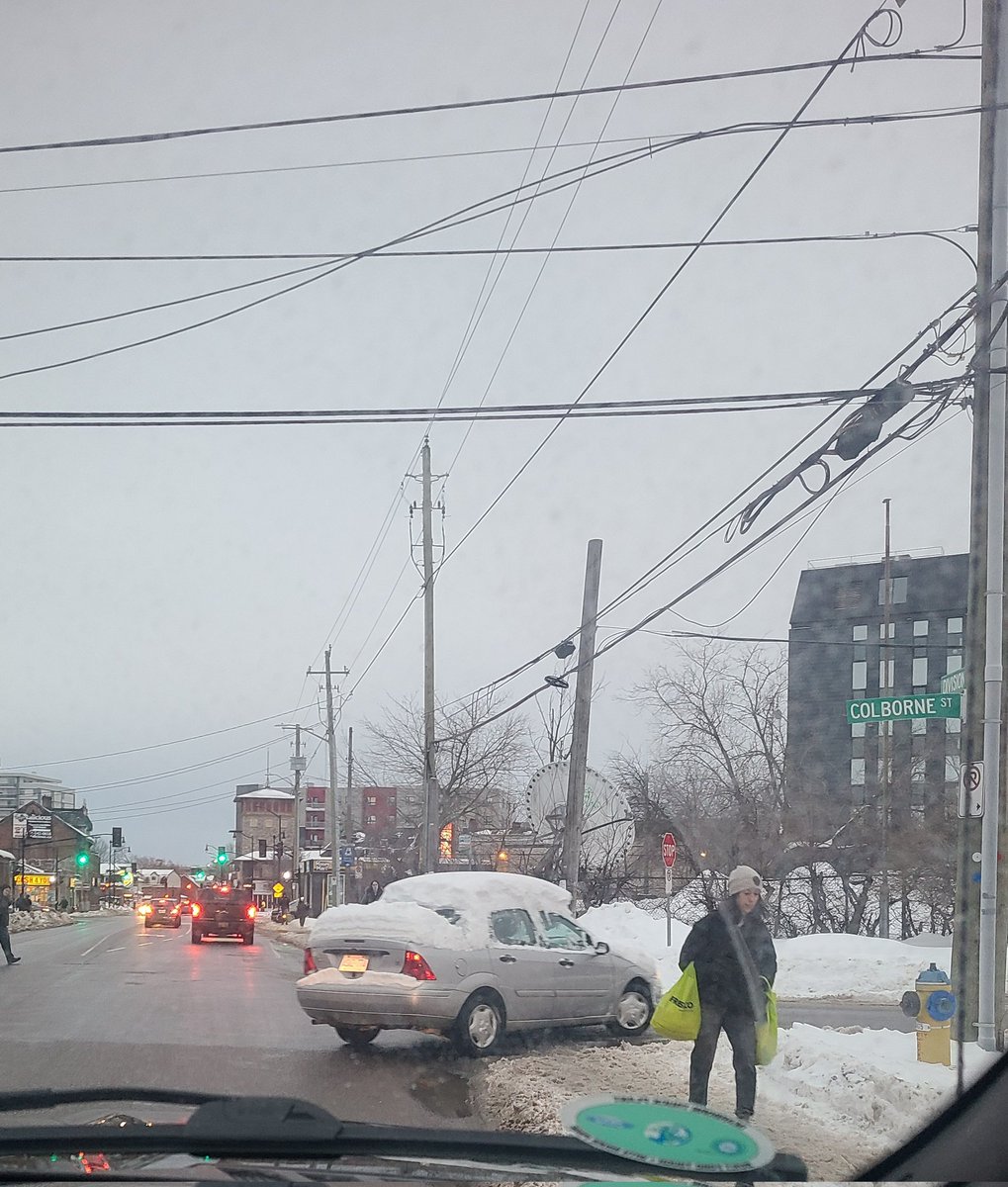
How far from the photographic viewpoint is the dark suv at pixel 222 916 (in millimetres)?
36188

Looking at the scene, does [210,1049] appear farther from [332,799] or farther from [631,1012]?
[332,799]

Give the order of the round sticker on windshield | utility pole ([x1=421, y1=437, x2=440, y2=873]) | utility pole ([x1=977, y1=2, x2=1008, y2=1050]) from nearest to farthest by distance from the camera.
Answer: the round sticker on windshield < utility pole ([x1=977, y1=2, x2=1008, y2=1050]) < utility pole ([x1=421, y1=437, x2=440, y2=873])

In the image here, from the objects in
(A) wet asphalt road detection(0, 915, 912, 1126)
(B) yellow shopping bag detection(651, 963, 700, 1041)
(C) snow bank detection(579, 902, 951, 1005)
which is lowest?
(C) snow bank detection(579, 902, 951, 1005)

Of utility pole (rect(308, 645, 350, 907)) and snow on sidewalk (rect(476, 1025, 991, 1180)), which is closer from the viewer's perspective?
snow on sidewalk (rect(476, 1025, 991, 1180))

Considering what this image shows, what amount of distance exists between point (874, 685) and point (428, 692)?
21370 millimetres

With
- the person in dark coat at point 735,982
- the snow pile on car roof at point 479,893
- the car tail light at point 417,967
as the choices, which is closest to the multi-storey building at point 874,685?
the snow pile on car roof at point 479,893

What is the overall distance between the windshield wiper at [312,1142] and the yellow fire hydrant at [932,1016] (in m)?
4.34

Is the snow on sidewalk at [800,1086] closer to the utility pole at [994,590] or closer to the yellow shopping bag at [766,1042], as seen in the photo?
the yellow shopping bag at [766,1042]

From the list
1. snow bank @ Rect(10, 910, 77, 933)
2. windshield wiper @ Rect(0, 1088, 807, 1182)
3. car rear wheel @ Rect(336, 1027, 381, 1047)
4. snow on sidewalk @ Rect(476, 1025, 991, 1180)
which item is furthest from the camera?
snow bank @ Rect(10, 910, 77, 933)

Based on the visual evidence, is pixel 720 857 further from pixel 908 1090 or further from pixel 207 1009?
pixel 908 1090

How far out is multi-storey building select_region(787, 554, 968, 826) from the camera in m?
31.0

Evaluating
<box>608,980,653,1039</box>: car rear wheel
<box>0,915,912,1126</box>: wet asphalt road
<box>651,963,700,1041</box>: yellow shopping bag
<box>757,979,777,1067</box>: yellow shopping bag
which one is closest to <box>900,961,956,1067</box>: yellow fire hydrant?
<box>757,979,777,1067</box>: yellow shopping bag

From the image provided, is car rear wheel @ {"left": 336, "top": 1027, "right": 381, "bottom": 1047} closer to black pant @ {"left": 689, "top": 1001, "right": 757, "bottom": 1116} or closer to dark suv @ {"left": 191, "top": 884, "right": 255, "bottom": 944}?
black pant @ {"left": 689, "top": 1001, "right": 757, "bottom": 1116}

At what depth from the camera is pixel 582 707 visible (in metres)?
19.3
